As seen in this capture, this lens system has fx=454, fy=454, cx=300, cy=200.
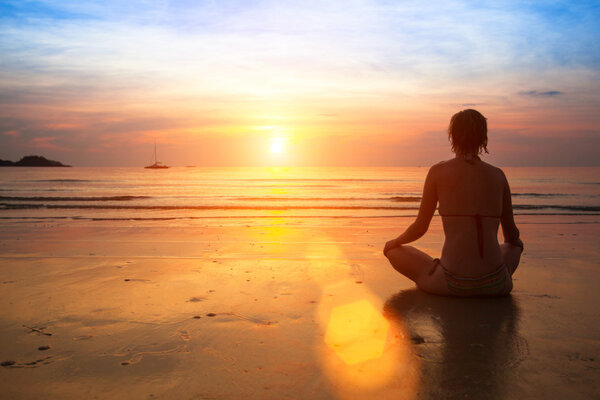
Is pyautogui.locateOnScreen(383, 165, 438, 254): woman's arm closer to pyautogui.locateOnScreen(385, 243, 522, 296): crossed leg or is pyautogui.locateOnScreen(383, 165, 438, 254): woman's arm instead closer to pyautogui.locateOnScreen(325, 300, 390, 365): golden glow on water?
pyautogui.locateOnScreen(385, 243, 522, 296): crossed leg

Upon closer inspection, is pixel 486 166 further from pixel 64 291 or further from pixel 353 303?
pixel 64 291

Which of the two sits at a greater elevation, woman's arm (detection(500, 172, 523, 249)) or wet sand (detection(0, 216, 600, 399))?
woman's arm (detection(500, 172, 523, 249))

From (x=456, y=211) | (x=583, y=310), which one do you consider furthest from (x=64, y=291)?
A: (x=583, y=310)

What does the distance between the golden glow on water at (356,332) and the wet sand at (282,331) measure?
2 centimetres

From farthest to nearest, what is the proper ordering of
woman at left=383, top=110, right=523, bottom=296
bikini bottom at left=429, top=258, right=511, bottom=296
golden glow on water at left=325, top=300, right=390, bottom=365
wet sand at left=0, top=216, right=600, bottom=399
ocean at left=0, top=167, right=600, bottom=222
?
1. ocean at left=0, top=167, right=600, bottom=222
2. bikini bottom at left=429, top=258, right=511, bottom=296
3. woman at left=383, top=110, right=523, bottom=296
4. golden glow on water at left=325, top=300, right=390, bottom=365
5. wet sand at left=0, top=216, right=600, bottom=399

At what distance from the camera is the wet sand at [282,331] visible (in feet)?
9.23

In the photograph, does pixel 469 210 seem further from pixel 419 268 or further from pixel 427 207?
pixel 419 268

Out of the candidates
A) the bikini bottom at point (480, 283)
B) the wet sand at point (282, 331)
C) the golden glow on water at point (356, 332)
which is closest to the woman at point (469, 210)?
the bikini bottom at point (480, 283)

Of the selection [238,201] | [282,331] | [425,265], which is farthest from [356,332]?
[238,201]

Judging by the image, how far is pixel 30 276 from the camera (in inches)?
231

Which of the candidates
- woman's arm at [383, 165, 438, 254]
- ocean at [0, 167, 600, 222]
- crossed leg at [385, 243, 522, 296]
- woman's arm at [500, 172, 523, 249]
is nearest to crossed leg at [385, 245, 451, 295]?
crossed leg at [385, 243, 522, 296]

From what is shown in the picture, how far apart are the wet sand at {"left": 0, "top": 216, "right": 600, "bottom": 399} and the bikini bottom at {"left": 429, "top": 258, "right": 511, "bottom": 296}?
112 mm

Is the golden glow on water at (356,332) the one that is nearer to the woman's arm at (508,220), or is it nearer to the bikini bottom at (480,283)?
the bikini bottom at (480,283)

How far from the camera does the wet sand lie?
9.23 ft
